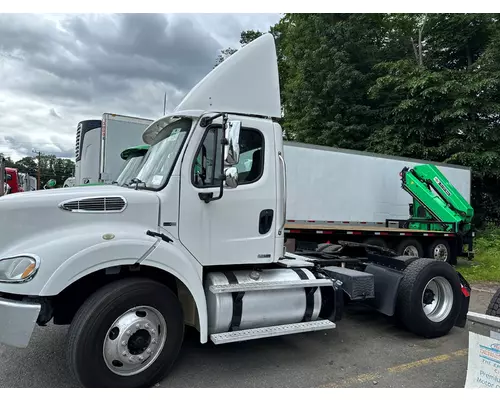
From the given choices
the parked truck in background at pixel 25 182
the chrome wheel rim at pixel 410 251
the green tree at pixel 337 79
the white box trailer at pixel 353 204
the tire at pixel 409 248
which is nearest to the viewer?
the white box trailer at pixel 353 204

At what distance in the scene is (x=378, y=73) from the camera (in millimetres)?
19625

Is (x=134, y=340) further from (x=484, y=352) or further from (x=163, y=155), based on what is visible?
(x=484, y=352)

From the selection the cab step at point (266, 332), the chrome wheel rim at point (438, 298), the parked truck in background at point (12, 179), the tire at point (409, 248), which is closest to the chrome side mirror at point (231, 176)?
the cab step at point (266, 332)

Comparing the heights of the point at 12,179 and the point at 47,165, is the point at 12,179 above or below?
below

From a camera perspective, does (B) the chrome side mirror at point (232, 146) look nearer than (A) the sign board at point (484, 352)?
No

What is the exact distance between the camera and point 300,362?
4316mm

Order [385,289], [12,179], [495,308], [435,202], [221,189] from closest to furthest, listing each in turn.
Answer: [221,189]
[495,308]
[385,289]
[435,202]
[12,179]

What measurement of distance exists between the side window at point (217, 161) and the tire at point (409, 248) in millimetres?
8079

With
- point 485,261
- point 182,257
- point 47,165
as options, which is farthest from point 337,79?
point 47,165

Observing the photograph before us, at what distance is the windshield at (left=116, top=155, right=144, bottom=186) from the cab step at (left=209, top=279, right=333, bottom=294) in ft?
5.13

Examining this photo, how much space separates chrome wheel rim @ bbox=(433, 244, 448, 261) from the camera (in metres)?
11.8

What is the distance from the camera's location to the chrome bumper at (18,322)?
313 centimetres

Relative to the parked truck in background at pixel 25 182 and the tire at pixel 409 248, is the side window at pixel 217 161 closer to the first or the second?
the tire at pixel 409 248

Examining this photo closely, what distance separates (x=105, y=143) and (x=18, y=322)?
251 inches
